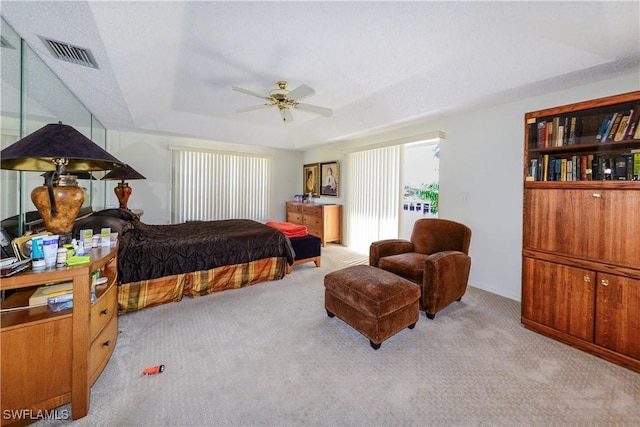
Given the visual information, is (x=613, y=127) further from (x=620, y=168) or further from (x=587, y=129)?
(x=620, y=168)

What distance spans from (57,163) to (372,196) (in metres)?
4.55

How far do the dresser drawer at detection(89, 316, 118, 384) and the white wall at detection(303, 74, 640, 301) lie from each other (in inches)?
160

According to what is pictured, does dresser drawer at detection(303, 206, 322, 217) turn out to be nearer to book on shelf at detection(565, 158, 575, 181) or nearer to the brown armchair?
the brown armchair

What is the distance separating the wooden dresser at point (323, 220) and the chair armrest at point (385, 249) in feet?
8.39

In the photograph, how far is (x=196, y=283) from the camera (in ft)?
10.2

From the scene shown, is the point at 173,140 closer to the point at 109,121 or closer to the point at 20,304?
the point at 109,121

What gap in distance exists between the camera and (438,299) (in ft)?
8.63

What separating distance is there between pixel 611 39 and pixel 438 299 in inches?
99.9

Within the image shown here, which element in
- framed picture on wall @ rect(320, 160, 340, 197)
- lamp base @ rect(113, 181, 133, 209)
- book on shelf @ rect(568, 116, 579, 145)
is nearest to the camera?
book on shelf @ rect(568, 116, 579, 145)

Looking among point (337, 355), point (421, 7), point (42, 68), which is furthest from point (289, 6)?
point (337, 355)

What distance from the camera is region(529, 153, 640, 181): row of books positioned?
78.7 inches

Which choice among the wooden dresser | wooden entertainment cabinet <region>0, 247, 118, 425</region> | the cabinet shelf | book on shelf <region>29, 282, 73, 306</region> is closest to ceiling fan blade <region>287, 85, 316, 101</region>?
the cabinet shelf

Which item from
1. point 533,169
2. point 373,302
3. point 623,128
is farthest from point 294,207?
point 623,128

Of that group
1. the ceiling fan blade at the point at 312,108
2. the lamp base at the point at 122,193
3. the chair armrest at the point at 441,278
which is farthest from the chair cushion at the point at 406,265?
the lamp base at the point at 122,193
